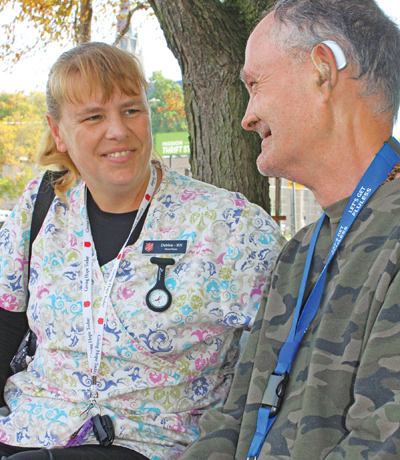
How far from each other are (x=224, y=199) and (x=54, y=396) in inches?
50.0

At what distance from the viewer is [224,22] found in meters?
4.03

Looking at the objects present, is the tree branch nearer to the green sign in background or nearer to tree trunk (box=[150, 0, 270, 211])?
tree trunk (box=[150, 0, 270, 211])

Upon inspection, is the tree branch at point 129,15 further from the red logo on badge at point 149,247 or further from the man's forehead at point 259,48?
the man's forehead at point 259,48

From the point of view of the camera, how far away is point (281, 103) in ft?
5.67

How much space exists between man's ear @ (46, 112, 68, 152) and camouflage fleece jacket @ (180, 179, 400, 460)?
4.86ft

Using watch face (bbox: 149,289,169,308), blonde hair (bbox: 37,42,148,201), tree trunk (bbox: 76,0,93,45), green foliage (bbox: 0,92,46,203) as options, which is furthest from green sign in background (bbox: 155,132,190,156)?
watch face (bbox: 149,289,169,308)

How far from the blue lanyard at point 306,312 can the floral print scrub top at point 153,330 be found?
548mm

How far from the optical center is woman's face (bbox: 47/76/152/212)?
7.98 ft

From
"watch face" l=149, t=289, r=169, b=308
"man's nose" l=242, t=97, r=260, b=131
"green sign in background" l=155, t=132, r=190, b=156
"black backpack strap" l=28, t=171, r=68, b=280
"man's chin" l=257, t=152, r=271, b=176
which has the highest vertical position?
"green sign in background" l=155, t=132, r=190, b=156

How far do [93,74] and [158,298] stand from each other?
1131 millimetres

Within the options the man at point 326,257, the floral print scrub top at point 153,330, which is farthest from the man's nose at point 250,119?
the floral print scrub top at point 153,330

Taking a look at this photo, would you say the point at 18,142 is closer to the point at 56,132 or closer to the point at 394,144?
the point at 56,132

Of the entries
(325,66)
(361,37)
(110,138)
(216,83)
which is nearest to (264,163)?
(325,66)

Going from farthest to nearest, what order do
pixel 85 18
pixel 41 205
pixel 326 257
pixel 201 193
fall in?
pixel 85 18 < pixel 41 205 < pixel 201 193 < pixel 326 257
